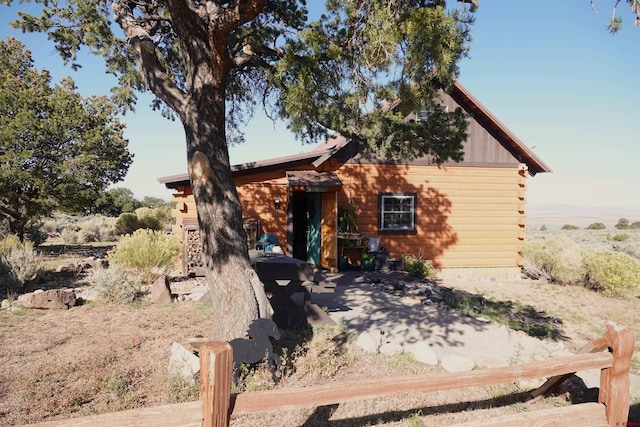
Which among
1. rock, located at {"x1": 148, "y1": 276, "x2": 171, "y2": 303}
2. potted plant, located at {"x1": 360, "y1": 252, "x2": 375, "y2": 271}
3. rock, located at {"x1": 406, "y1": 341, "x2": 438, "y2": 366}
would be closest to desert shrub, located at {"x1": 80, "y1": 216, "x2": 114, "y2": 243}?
rock, located at {"x1": 148, "y1": 276, "x2": 171, "y2": 303}

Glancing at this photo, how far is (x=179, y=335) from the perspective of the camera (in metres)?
5.70

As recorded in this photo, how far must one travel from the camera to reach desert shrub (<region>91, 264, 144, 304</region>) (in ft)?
24.8

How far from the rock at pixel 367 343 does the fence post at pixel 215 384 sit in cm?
331

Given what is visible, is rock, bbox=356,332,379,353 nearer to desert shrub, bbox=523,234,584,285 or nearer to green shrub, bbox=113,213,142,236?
desert shrub, bbox=523,234,584,285

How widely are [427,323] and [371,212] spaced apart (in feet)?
18.5

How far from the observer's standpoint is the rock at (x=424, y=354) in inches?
199

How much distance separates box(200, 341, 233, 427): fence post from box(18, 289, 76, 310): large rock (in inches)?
247

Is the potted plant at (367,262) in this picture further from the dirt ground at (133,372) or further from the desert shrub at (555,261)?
the desert shrub at (555,261)

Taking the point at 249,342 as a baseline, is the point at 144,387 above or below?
below

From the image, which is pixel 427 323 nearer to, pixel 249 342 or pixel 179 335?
pixel 249 342

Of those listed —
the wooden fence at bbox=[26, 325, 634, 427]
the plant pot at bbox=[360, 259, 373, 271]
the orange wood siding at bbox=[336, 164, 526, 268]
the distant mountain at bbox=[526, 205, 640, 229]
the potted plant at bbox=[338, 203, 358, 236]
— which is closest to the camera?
the wooden fence at bbox=[26, 325, 634, 427]

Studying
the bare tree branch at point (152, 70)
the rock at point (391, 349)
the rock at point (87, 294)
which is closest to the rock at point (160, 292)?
the rock at point (87, 294)

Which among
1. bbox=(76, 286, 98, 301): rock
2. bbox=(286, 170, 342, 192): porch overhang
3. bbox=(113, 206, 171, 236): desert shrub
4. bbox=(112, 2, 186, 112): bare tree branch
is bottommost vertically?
bbox=(76, 286, 98, 301): rock

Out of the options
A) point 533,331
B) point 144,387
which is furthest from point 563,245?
point 144,387
